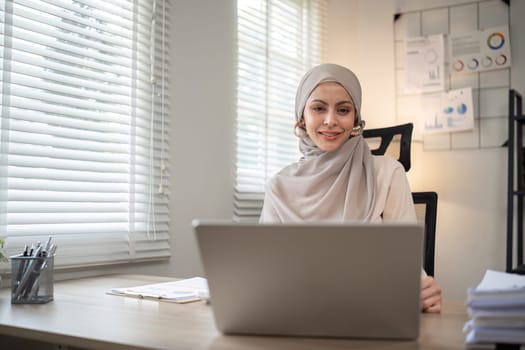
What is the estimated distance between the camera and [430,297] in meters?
1.17

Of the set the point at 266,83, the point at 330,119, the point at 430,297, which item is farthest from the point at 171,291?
the point at 266,83

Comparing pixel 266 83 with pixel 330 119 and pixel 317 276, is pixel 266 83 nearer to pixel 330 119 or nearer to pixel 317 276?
pixel 330 119

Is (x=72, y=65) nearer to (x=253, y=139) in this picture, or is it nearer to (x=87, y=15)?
(x=87, y=15)

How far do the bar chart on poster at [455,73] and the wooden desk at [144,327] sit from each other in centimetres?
194

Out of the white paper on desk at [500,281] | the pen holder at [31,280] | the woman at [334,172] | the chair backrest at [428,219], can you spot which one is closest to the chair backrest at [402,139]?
the chair backrest at [428,219]

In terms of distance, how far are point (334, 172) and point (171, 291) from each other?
0.69 meters

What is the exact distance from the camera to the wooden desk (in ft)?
2.87

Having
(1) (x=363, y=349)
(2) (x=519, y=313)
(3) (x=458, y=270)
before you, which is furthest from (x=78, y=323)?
(3) (x=458, y=270)

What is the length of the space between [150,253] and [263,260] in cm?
137

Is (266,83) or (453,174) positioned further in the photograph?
(453,174)

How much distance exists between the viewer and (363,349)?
2.75ft

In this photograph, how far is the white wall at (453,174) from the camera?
2928 millimetres

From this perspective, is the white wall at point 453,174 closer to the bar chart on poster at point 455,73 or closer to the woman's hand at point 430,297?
the bar chart on poster at point 455,73

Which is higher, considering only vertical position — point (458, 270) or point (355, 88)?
point (355, 88)
